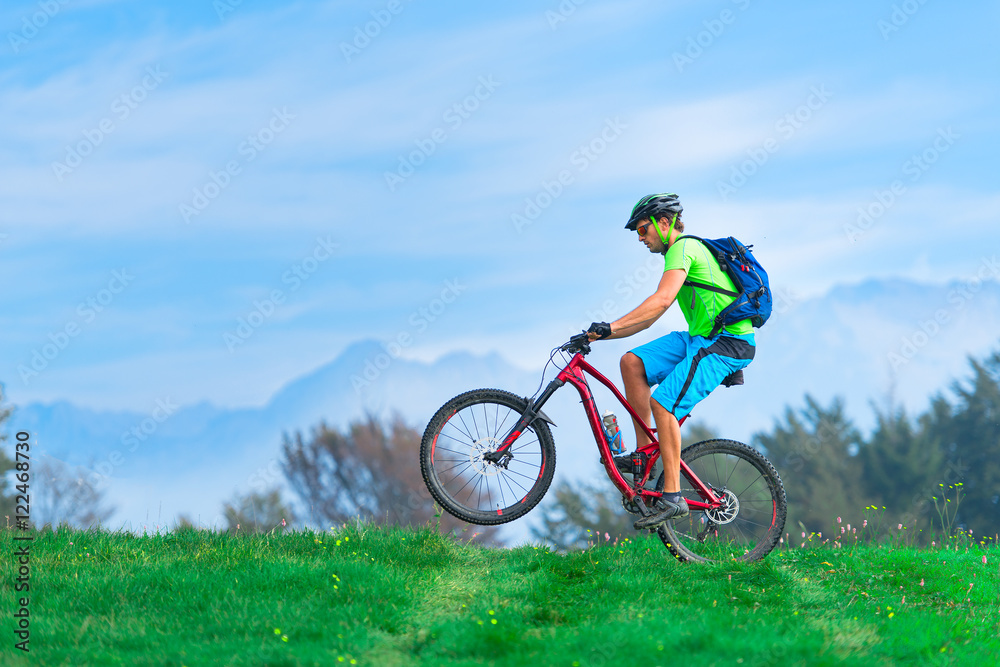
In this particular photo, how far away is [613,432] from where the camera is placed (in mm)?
8000

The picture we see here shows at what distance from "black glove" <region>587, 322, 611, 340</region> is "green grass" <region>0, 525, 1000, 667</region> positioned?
1.90m

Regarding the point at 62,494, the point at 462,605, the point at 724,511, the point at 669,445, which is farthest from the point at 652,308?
the point at 62,494

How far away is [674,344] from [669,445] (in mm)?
918

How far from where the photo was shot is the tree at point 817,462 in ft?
141

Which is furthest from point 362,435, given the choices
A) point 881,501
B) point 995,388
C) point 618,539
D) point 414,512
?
point 618,539

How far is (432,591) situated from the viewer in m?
6.90

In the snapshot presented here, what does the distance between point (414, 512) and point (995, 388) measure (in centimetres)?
2969

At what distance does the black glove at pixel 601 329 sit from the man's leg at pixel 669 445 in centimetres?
76

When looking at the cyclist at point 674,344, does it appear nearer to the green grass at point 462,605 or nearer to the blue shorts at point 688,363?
the blue shorts at point 688,363

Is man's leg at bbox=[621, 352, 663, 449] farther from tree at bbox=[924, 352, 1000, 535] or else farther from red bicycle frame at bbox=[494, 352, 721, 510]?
tree at bbox=[924, 352, 1000, 535]

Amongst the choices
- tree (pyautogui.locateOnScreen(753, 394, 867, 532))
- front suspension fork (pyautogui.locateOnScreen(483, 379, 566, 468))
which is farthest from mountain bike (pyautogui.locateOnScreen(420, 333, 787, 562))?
tree (pyautogui.locateOnScreen(753, 394, 867, 532))

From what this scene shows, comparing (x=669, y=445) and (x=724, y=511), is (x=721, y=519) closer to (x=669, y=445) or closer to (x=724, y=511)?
(x=724, y=511)

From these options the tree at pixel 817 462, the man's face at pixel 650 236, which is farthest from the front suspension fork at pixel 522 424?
the tree at pixel 817 462

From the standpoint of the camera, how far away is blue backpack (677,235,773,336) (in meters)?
7.84
